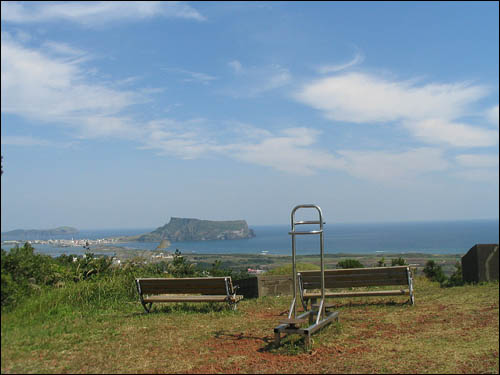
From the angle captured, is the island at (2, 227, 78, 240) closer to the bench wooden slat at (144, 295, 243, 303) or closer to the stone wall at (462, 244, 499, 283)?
the bench wooden slat at (144, 295, 243, 303)

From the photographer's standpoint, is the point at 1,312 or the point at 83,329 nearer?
the point at 1,312

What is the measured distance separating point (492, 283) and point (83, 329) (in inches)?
355

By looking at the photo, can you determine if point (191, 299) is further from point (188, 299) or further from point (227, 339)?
point (227, 339)

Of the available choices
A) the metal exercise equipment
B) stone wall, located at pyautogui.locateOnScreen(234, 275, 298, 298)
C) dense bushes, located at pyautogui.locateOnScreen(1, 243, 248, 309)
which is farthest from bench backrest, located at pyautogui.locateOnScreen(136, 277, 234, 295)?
stone wall, located at pyautogui.locateOnScreen(234, 275, 298, 298)

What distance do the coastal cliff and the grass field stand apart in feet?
38.4

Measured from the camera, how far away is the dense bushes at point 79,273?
18.6 ft

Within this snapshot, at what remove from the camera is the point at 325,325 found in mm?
6875

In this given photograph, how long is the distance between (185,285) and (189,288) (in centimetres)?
10

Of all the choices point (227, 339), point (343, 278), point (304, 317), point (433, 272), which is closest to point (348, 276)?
point (343, 278)

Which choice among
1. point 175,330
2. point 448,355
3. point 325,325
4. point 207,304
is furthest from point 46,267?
point 448,355

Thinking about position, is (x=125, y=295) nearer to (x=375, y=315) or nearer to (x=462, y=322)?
(x=375, y=315)

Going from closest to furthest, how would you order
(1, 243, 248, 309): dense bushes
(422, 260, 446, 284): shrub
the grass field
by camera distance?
the grass field < (1, 243, 248, 309): dense bushes < (422, 260, 446, 284): shrub

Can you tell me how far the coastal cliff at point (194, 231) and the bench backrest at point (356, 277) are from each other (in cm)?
1147

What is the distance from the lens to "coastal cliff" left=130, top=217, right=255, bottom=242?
57.2 meters
